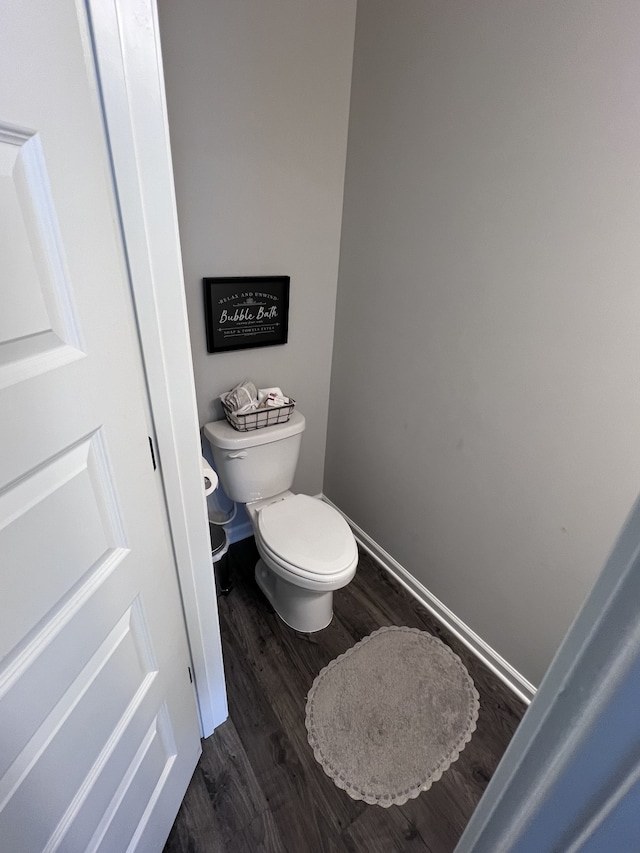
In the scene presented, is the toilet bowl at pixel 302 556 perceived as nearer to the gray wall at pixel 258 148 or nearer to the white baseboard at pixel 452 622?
the white baseboard at pixel 452 622

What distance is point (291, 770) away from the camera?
1243 mm

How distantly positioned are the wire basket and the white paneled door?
81cm

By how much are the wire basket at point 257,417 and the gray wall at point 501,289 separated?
1.36 feet

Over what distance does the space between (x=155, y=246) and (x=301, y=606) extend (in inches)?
54.2

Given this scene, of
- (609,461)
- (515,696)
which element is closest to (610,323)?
(609,461)

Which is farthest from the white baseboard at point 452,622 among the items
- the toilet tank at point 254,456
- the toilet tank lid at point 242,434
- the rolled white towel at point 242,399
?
Result: the rolled white towel at point 242,399

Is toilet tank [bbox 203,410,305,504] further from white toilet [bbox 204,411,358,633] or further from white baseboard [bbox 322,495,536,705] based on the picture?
white baseboard [bbox 322,495,536,705]

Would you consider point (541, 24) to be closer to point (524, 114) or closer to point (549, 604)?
point (524, 114)

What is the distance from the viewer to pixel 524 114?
108 cm

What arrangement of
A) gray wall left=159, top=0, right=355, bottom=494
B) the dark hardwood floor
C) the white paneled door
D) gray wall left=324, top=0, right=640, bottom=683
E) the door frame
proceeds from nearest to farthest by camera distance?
1. the white paneled door
2. the door frame
3. gray wall left=324, top=0, right=640, bottom=683
4. the dark hardwood floor
5. gray wall left=159, top=0, right=355, bottom=494

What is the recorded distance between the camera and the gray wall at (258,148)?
51.4 inches

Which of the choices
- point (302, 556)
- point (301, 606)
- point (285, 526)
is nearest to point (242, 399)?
point (285, 526)

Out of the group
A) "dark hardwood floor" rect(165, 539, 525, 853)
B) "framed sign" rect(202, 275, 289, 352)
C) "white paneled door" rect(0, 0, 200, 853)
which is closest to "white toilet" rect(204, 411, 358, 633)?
"dark hardwood floor" rect(165, 539, 525, 853)

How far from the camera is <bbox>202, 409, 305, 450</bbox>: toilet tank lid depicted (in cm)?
162
